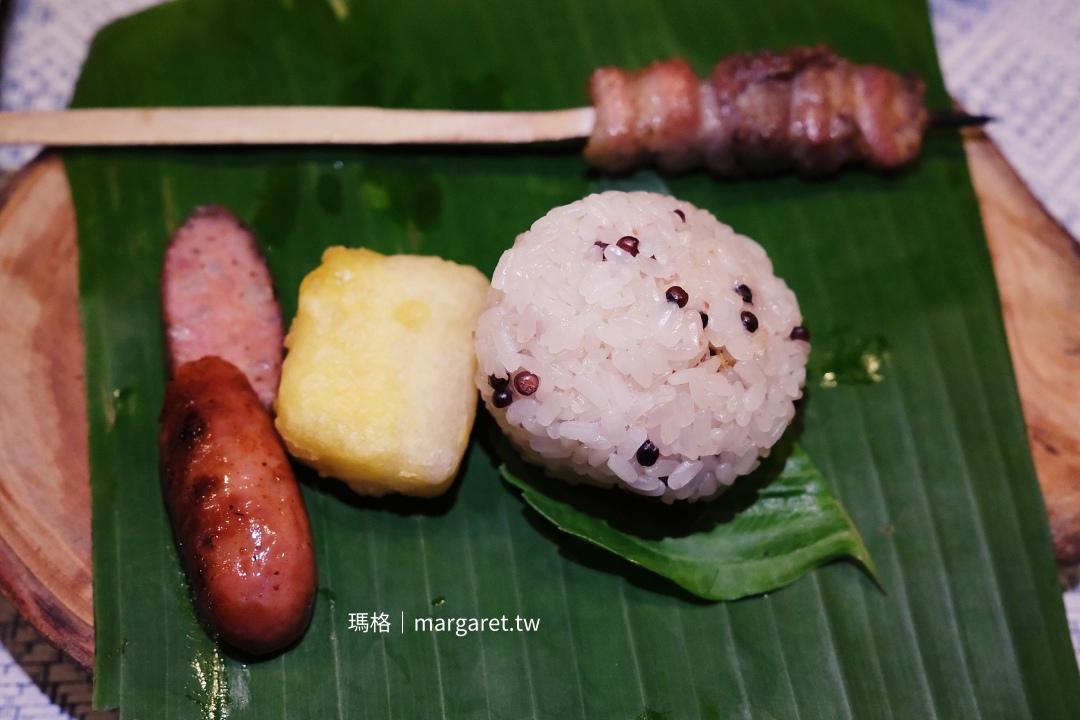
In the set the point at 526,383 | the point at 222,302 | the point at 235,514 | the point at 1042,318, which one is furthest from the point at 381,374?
the point at 1042,318

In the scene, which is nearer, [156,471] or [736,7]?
[156,471]

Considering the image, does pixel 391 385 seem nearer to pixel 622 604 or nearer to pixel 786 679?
pixel 622 604

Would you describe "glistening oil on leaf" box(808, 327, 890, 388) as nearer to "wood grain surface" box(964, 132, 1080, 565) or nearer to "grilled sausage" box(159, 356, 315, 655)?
"wood grain surface" box(964, 132, 1080, 565)

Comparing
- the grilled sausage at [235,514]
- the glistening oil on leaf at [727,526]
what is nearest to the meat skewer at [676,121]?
the grilled sausage at [235,514]

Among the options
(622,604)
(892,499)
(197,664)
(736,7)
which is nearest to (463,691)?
(622,604)

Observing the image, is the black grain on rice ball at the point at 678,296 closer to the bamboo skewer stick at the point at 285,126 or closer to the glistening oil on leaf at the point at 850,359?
the glistening oil on leaf at the point at 850,359

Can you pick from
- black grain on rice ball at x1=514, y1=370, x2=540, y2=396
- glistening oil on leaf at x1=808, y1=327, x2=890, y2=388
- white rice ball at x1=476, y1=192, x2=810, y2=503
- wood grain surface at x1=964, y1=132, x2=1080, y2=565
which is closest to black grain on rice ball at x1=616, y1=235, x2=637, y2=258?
white rice ball at x1=476, y1=192, x2=810, y2=503
